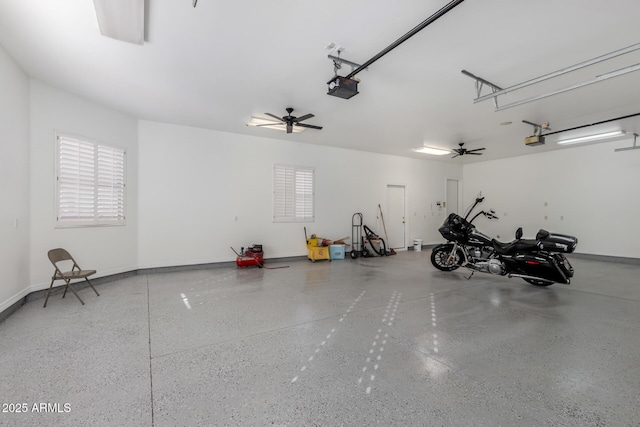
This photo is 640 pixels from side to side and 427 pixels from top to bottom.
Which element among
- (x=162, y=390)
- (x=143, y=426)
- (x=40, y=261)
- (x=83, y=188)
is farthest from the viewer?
(x=83, y=188)

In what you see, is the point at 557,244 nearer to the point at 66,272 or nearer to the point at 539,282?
the point at 539,282

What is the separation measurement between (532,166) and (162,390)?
10386 mm

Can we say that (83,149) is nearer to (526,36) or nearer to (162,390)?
(162,390)

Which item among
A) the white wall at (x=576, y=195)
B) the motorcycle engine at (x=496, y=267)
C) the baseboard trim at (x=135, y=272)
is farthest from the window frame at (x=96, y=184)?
the white wall at (x=576, y=195)

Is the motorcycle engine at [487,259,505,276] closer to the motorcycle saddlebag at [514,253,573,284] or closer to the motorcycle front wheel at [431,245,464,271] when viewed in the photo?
the motorcycle saddlebag at [514,253,573,284]

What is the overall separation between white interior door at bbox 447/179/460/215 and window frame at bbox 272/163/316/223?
5697 millimetres

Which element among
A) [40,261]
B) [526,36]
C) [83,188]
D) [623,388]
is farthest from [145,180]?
[623,388]

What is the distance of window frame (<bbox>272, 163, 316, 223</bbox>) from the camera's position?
6.83 m

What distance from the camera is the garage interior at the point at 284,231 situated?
6.44 feet

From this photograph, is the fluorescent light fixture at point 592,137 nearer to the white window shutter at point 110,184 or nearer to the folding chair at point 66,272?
the white window shutter at point 110,184

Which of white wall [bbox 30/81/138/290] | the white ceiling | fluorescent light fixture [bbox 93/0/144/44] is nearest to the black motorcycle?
the white ceiling

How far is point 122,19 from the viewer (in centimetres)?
249

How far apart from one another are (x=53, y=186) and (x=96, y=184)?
600mm

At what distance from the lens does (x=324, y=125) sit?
5742 mm
